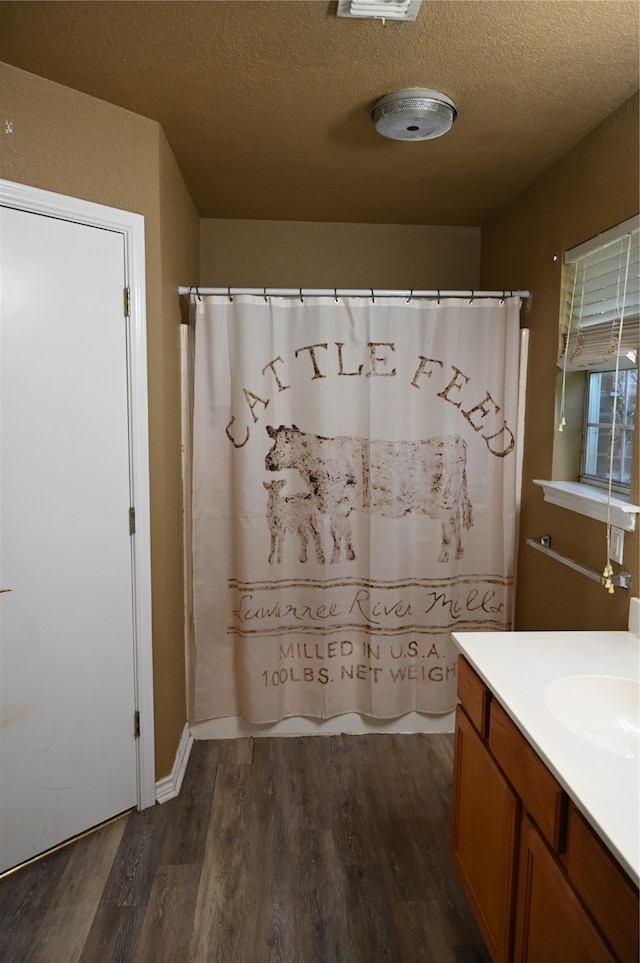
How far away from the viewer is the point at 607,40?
162 cm

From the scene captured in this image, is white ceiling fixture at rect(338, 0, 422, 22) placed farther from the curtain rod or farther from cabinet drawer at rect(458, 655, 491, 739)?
cabinet drawer at rect(458, 655, 491, 739)

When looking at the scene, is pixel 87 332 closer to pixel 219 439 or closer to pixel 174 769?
pixel 219 439

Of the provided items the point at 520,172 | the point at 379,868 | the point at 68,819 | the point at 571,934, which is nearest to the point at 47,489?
the point at 68,819

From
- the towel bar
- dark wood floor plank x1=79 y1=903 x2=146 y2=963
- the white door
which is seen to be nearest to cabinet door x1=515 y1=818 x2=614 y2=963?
the towel bar

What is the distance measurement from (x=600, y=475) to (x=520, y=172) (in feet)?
4.18

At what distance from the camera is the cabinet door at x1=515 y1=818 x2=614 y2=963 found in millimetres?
1090

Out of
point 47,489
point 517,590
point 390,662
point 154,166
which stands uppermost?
point 154,166

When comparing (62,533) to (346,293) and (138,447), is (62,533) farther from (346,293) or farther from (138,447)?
(346,293)

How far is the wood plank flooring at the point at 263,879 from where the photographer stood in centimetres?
177

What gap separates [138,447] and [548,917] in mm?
1765

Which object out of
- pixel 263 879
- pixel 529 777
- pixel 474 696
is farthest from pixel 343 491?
pixel 529 777

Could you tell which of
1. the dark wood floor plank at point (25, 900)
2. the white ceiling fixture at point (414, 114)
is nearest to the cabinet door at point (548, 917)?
the dark wood floor plank at point (25, 900)

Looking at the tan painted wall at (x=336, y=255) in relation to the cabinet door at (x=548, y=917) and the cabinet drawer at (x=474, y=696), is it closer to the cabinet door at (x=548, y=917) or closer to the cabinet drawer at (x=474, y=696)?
the cabinet drawer at (x=474, y=696)

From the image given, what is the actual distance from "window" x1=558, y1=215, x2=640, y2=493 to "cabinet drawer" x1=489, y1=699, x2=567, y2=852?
A: 0.85 metres
